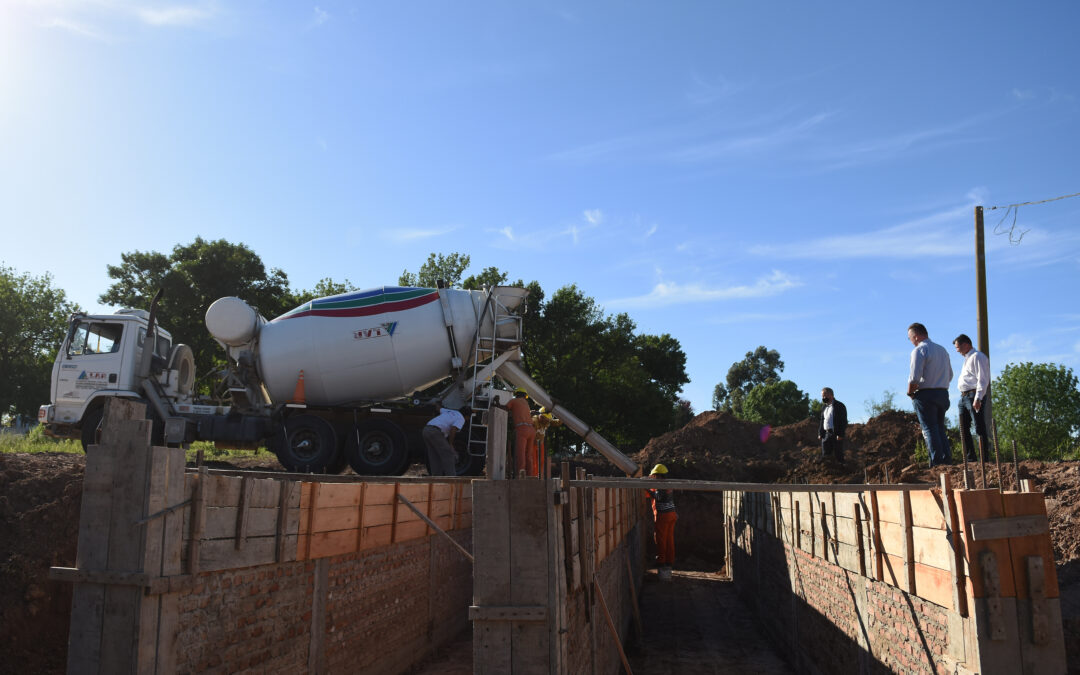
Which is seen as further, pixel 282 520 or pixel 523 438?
pixel 523 438

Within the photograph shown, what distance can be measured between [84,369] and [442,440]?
636 cm

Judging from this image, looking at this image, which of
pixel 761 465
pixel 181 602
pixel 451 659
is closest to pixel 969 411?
pixel 451 659

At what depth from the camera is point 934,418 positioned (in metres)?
8.86

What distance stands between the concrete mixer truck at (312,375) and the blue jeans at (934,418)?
688 centimetres

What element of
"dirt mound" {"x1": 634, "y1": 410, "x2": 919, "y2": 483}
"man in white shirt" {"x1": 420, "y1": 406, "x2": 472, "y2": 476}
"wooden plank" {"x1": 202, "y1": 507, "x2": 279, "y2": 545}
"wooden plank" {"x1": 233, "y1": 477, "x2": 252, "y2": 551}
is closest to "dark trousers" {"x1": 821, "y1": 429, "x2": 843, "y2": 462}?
"dirt mound" {"x1": 634, "y1": 410, "x2": 919, "y2": 483}

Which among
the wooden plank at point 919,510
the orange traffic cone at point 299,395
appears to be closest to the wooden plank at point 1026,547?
the wooden plank at point 919,510

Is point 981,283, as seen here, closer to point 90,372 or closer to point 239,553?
point 239,553

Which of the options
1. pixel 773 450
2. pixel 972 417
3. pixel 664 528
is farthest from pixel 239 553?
pixel 773 450

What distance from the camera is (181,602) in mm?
4363

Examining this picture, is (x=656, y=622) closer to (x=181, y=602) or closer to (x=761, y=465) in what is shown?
(x=181, y=602)

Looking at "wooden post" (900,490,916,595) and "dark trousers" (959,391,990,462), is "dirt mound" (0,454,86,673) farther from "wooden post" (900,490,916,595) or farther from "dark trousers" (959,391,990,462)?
"dark trousers" (959,391,990,462)

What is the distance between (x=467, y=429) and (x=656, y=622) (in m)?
4.49

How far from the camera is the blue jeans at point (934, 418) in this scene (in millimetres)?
8734

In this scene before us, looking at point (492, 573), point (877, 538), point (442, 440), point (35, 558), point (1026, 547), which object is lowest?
point (35, 558)
